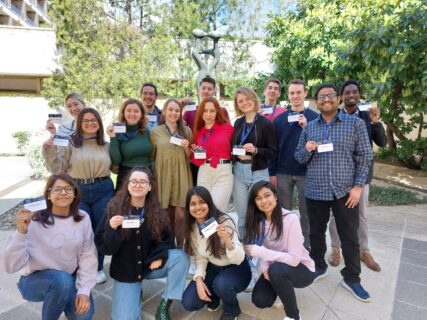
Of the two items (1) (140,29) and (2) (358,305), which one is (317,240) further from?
(1) (140,29)

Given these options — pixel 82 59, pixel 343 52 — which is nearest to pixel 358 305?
pixel 343 52

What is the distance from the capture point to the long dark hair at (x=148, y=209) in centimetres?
266

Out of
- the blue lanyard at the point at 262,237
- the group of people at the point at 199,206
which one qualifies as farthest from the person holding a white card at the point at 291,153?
the blue lanyard at the point at 262,237

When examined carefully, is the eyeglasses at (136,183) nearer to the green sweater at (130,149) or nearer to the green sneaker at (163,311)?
the green sweater at (130,149)

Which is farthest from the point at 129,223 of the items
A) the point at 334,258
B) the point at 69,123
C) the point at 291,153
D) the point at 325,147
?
the point at 334,258

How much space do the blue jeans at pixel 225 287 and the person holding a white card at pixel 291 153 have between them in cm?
107

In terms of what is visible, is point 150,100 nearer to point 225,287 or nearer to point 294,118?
point 294,118

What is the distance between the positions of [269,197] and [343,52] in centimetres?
566

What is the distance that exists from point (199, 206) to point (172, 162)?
3.00 feet

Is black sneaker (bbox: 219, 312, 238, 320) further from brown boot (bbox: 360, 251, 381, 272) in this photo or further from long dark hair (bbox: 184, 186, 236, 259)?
brown boot (bbox: 360, 251, 381, 272)

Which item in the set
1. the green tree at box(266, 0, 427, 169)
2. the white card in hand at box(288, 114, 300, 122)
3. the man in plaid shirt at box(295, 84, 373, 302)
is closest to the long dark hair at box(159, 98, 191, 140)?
the white card in hand at box(288, 114, 300, 122)

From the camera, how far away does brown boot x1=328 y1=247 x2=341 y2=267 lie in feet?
12.3

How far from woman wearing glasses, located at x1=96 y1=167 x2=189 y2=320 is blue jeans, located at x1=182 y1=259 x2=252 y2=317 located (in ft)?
0.37

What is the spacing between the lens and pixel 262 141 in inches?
132
